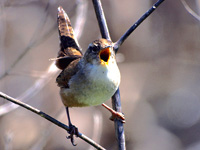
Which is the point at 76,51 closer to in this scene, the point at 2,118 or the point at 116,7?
the point at 2,118

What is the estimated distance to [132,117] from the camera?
6.08 meters

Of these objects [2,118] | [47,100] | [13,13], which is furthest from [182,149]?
[13,13]

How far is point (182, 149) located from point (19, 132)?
2.64m

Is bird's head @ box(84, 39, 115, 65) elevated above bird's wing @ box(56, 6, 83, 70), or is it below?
above

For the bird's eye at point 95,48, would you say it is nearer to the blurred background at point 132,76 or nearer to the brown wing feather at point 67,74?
the brown wing feather at point 67,74

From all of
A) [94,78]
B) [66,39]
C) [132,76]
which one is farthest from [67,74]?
[132,76]

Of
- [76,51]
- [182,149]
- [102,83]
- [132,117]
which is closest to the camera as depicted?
[102,83]

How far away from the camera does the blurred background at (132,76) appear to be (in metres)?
5.77

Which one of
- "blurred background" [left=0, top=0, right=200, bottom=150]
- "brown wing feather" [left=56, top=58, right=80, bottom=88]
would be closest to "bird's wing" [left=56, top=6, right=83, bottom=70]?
"brown wing feather" [left=56, top=58, right=80, bottom=88]

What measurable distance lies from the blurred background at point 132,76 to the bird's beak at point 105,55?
2.59 m

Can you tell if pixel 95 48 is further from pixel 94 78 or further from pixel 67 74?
pixel 67 74

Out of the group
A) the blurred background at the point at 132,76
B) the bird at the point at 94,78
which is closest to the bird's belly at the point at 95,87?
the bird at the point at 94,78

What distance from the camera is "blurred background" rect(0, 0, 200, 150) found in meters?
5.77

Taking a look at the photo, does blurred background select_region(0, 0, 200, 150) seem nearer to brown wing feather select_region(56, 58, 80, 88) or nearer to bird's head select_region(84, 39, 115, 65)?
brown wing feather select_region(56, 58, 80, 88)
